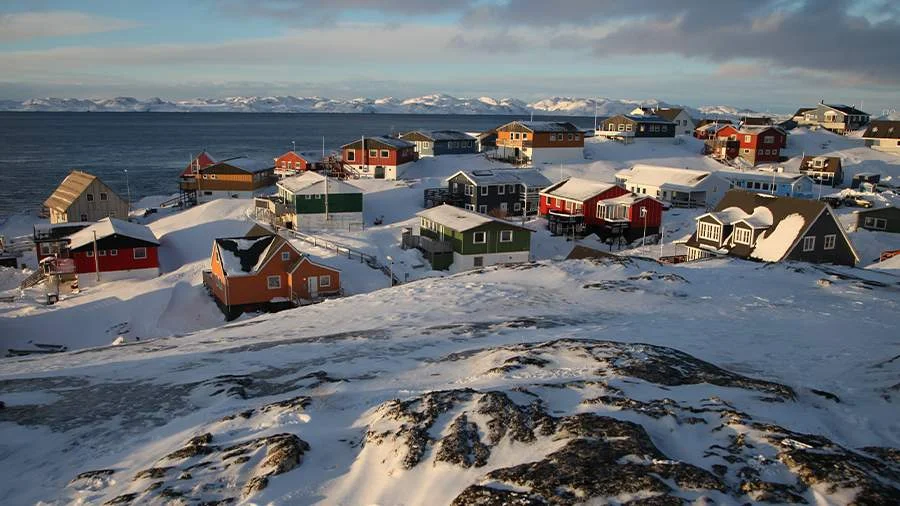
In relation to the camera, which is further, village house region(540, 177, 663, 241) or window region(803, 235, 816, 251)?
village house region(540, 177, 663, 241)

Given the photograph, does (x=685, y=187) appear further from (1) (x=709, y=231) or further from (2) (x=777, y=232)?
(2) (x=777, y=232)

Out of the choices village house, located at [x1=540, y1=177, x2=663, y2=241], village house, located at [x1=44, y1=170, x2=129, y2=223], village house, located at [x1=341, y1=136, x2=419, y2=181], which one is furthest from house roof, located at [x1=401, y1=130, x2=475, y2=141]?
village house, located at [x1=44, y1=170, x2=129, y2=223]

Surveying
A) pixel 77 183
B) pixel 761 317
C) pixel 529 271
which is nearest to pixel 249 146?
pixel 77 183

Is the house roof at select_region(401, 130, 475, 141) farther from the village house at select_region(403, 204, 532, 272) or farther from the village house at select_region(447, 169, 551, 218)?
the village house at select_region(403, 204, 532, 272)

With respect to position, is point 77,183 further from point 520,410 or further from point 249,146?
point 249,146

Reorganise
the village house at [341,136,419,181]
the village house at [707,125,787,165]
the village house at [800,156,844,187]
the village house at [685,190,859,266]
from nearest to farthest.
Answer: the village house at [685,190,859,266] → the village house at [341,136,419,181] → the village house at [800,156,844,187] → the village house at [707,125,787,165]

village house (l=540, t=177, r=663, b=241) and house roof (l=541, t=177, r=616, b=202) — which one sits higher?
house roof (l=541, t=177, r=616, b=202)

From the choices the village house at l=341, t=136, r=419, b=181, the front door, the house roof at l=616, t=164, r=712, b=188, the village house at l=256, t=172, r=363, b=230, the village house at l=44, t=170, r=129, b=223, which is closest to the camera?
the front door
